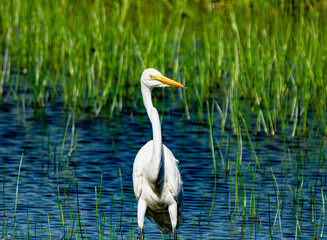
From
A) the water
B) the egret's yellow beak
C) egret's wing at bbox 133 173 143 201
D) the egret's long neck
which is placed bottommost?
the water

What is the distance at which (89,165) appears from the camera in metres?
9.22

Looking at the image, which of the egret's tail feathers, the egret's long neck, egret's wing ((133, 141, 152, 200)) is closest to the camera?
the egret's long neck

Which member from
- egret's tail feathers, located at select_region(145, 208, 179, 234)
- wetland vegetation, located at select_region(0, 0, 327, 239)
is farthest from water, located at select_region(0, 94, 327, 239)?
egret's tail feathers, located at select_region(145, 208, 179, 234)

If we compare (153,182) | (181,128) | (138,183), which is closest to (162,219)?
(138,183)

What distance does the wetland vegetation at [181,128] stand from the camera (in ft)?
23.5

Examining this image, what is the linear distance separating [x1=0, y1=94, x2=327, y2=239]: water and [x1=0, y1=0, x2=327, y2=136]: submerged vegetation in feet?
1.41

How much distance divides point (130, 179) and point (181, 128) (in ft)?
9.04

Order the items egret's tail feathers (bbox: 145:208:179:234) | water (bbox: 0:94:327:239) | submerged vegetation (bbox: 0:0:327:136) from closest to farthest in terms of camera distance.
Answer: egret's tail feathers (bbox: 145:208:179:234), water (bbox: 0:94:327:239), submerged vegetation (bbox: 0:0:327:136)

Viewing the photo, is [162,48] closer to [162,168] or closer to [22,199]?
[22,199]

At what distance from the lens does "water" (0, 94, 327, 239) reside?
680cm

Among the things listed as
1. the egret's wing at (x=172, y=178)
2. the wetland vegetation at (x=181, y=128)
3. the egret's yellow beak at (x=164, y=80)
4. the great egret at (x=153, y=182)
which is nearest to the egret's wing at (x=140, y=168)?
the great egret at (x=153, y=182)

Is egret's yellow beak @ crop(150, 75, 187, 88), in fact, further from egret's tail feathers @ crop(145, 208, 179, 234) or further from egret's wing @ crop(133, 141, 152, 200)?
egret's tail feathers @ crop(145, 208, 179, 234)

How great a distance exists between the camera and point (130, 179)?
8.70 m

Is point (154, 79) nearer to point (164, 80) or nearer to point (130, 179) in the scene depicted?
point (164, 80)
